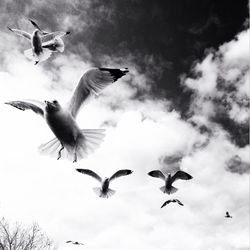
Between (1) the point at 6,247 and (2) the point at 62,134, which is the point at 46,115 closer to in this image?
(2) the point at 62,134

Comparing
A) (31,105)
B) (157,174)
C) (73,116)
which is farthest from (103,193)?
(31,105)

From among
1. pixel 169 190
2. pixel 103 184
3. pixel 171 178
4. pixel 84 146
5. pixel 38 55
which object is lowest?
pixel 84 146

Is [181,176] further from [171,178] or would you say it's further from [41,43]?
[41,43]

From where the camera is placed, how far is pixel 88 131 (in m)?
6.89

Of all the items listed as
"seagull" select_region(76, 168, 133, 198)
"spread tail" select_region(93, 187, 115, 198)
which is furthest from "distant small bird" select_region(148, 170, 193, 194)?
"seagull" select_region(76, 168, 133, 198)

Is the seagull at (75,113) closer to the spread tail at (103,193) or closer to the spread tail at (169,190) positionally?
the spread tail at (103,193)

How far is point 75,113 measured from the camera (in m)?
6.62

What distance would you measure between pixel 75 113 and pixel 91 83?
0.58 m

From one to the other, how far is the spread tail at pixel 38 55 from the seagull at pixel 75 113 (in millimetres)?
2291

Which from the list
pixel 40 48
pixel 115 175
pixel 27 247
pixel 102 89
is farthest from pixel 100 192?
pixel 27 247

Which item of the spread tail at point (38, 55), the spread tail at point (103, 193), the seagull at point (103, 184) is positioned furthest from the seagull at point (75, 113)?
the spread tail at point (103, 193)

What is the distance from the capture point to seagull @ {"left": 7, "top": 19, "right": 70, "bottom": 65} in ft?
29.1

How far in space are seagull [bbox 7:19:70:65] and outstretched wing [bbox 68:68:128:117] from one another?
2.30 meters

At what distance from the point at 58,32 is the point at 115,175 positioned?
3.98 metres
